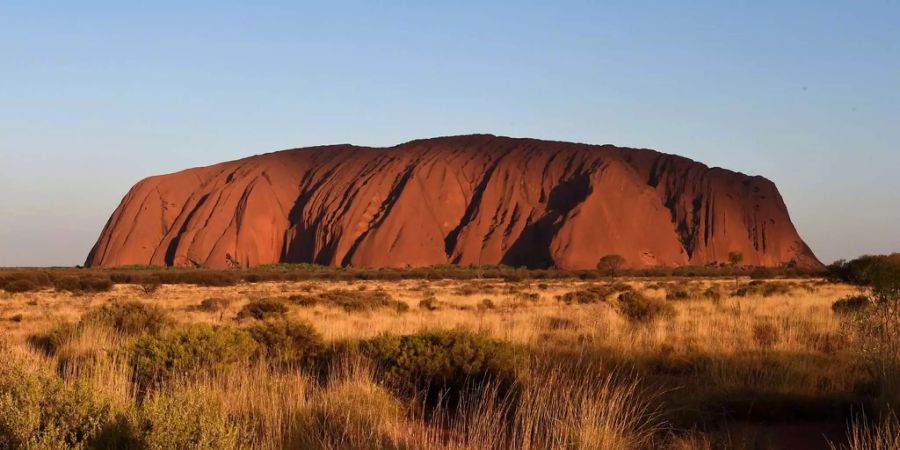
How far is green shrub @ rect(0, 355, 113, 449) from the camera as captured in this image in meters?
4.20

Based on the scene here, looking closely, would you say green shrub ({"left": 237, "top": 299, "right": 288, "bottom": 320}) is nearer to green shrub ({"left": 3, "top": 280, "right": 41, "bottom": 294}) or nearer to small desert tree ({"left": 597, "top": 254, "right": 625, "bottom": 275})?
green shrub ({"left": 3, "top": 280, "right": 41, "bottom": 294})

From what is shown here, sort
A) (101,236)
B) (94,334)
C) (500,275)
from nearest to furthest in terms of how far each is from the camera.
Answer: (94,334) < (500,275) < (101,236)

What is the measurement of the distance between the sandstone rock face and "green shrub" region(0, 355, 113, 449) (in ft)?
242

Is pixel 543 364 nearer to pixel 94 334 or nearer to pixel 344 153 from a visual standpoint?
→ pixel 94 334

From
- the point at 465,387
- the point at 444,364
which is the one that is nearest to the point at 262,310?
the point at 444,364

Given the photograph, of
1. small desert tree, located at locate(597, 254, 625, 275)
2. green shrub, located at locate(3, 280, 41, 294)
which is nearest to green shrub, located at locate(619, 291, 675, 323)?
green shrub, located at locate(3, 280, 41, 294)

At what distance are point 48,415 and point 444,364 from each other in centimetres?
449

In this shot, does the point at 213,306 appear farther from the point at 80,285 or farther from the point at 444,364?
the point at 80,285

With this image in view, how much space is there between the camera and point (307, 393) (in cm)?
730

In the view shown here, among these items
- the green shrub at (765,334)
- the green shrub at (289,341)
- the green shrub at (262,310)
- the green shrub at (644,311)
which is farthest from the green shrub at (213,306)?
the green shrub at (765,334)

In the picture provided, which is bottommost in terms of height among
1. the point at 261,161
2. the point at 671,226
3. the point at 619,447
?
the point at 619,447

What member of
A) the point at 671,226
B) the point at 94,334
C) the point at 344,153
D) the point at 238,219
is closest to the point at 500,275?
the point at 671,226

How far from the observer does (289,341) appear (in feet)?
35.2

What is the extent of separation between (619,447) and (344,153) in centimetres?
9920
